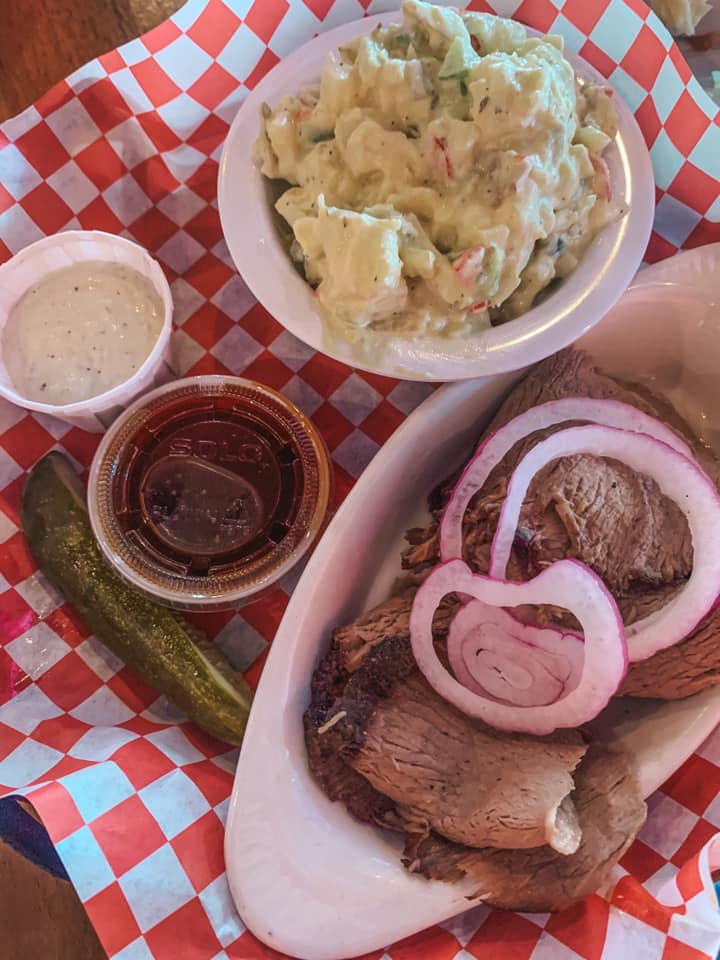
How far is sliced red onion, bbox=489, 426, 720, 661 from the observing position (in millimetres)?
1460

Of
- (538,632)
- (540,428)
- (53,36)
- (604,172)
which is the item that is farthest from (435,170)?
(53,36)

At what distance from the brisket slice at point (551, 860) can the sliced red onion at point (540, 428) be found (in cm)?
53

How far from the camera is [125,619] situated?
5.71ft

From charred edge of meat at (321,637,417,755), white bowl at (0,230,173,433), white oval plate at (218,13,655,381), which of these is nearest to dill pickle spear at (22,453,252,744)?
white bowl at (0,230,173,433)

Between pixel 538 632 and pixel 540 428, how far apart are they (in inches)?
15.9

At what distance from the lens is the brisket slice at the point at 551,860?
143 cm

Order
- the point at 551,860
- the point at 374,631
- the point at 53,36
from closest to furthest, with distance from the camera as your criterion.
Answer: the point at 551,860, the point at 374,631, the point at 53,36

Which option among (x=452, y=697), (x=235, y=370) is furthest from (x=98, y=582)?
(x=452, y=697)

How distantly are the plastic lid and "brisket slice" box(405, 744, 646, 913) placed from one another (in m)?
0.63

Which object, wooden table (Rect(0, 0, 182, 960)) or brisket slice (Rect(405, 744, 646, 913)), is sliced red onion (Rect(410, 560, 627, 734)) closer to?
brisket slice (Rect(405, 744, 646, 913))

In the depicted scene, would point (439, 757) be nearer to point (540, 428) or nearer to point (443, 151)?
point (540, 428)

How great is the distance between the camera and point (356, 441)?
6.42 ft

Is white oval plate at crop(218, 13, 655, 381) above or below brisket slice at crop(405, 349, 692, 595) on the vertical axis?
above

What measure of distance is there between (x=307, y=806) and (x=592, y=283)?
1.08 meters
